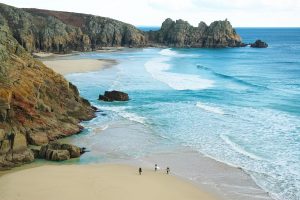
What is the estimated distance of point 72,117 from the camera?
1666 inches

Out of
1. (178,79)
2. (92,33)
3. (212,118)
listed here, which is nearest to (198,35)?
(92,33)

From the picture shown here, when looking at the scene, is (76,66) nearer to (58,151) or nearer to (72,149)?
(72,149)

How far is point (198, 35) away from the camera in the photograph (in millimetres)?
163250

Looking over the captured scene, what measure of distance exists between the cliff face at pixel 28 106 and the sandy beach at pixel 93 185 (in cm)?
292

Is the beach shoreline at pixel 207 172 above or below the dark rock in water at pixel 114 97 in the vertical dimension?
below

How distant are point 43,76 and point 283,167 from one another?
22.7 metres

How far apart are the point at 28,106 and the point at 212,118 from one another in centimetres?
1858

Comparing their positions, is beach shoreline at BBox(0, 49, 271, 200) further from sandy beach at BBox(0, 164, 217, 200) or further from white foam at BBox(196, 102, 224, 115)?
white foam at BBox(196, 102, 224, 115)

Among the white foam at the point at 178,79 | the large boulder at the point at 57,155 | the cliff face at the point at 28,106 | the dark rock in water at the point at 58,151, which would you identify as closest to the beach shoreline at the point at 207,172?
the large boulder at the point at 57,155

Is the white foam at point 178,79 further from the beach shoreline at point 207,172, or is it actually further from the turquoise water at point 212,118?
the beach shoreline at point 207,172

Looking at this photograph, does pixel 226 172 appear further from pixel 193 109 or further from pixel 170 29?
pixel 170 29

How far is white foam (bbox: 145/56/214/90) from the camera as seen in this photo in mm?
67125

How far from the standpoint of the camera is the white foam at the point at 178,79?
67.1 m

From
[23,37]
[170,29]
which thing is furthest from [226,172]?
[170,29]
